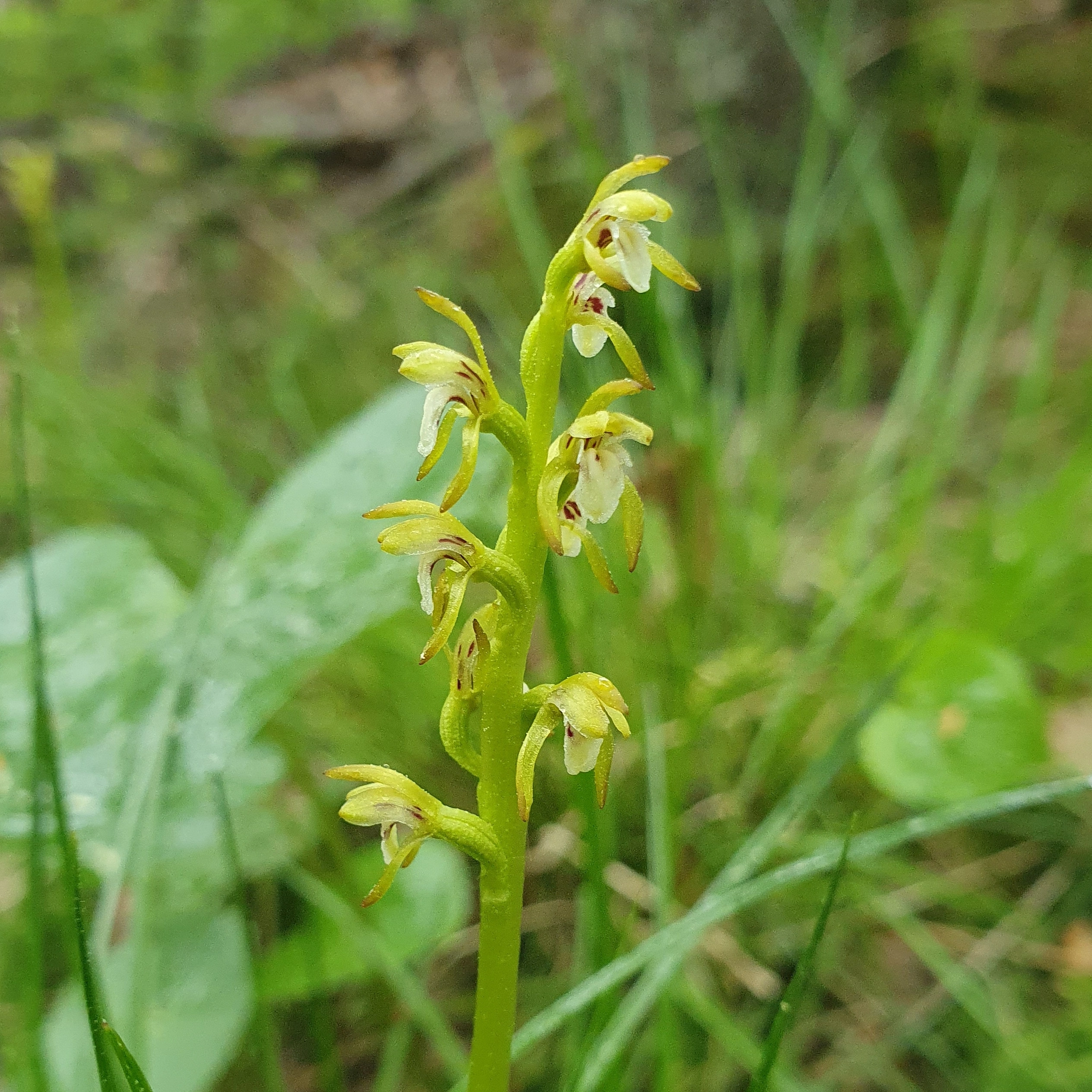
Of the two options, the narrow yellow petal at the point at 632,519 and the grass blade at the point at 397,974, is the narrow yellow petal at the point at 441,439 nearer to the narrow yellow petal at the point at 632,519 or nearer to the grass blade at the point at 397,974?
the narrow yellow petal at the point at 632,519

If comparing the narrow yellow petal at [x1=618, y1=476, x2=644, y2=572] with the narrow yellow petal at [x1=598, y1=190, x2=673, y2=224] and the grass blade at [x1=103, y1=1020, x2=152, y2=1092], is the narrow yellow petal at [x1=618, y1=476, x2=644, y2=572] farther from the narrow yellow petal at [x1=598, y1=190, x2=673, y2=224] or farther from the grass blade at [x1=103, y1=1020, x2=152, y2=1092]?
the grass blade at [x1=103, y1=1020, x2=152, y2=1092]

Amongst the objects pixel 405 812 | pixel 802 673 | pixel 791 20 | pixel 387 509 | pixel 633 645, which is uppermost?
pixel 791 20

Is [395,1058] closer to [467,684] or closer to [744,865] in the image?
[744,865]

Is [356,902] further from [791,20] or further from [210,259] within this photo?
[210,259]

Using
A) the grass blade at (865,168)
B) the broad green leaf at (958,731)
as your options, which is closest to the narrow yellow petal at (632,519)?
the broad green leaf at (958,731)

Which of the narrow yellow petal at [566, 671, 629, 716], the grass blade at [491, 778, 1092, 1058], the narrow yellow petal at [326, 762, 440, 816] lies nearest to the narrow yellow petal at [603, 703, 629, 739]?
the narrow yellow petal at [566, 671, 629, 716]

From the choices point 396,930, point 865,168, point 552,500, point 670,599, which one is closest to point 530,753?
point 552,500

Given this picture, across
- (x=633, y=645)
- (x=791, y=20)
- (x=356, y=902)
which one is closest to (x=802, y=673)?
(x=633, y=645)
